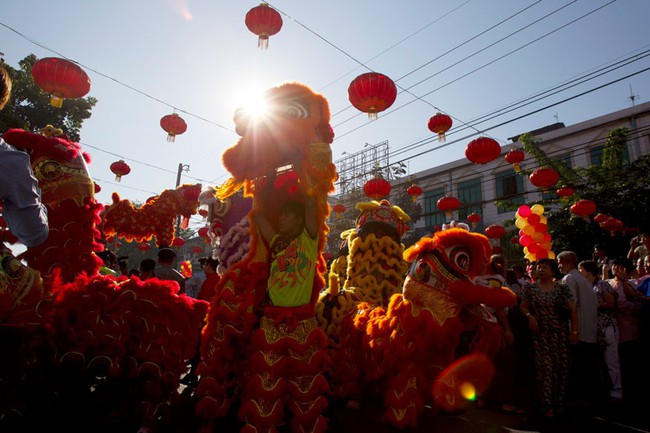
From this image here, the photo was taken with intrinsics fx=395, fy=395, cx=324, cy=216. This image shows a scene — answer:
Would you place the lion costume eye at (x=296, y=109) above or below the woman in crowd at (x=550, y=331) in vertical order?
above

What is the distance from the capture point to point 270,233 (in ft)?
8.28

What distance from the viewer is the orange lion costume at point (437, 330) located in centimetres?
254

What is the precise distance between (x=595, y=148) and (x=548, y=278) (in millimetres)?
14383

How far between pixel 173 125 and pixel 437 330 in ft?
23.6

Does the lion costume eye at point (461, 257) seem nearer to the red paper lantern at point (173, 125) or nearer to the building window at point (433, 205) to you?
the red paper lantern at point (173, 125)

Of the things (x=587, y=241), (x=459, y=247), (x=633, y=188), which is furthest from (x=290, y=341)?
(x=633, y=188)

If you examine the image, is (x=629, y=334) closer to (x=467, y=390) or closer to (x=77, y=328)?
(x=467, y=390)

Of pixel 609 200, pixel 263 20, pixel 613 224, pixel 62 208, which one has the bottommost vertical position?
pixel 62 208

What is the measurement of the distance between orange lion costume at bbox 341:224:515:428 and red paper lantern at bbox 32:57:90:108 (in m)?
5.01

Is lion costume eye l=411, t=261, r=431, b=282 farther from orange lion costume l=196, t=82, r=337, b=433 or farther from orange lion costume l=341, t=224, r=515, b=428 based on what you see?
orange lion costume l=196, t=82, r=337, b=433

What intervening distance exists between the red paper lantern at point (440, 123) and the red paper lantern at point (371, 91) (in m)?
2.23

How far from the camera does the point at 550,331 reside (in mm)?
3588

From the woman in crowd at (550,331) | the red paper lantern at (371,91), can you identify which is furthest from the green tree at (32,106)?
the woman in crowd at (550,331)

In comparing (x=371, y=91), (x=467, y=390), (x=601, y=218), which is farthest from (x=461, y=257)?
(x=601, y=218)
